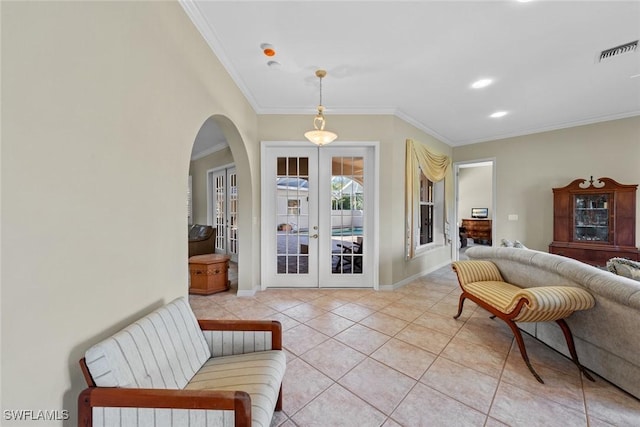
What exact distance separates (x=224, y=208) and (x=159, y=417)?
17.4 feet

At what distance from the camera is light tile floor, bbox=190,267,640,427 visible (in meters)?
1.51

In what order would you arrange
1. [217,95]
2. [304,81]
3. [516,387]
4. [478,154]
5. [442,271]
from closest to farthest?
[516,387], [217,95], [304,81], [442,271], [478,154]

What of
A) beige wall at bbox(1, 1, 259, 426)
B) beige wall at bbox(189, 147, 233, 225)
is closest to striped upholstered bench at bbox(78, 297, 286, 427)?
beige wall at bbox(1, 1, 259, 426)

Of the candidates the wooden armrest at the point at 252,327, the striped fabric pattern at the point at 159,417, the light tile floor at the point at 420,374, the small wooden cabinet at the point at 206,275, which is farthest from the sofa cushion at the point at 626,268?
the small wooden cabinet at the point at 206,275

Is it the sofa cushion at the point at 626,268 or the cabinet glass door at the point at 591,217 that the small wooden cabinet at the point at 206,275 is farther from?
the cabinet glass door at the point at 591,217

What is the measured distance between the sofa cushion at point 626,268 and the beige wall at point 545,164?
112 inches

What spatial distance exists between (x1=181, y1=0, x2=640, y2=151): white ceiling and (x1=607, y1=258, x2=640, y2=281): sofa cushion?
199 centimetres

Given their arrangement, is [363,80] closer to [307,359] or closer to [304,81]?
[304,81]

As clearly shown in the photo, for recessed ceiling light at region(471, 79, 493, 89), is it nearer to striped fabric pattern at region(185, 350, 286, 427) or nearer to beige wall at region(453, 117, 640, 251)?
beige wall at region(453, 117, 640, 251)

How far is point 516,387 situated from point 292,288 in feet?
9.11

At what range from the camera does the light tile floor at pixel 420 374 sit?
151 centimetres

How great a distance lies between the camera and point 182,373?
4.19 ft

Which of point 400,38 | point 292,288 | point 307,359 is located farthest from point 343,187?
point 307,359

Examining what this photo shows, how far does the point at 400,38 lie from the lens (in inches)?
86.5
